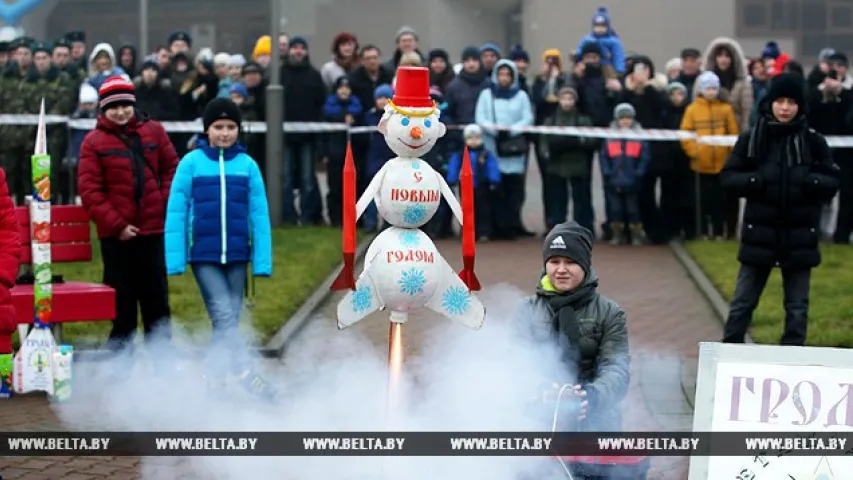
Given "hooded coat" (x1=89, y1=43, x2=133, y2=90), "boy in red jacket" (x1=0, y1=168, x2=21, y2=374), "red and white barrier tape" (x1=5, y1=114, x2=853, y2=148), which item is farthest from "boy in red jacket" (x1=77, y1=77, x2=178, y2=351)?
"hooded coat" (x1=89, y1=43, x2=133, y2=90)

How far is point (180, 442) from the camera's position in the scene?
8.89m

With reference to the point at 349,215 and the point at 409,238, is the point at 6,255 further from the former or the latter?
the point at 409,238

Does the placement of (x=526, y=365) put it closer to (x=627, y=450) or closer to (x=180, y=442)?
(x=627, y=450)

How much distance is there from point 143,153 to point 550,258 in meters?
4.63

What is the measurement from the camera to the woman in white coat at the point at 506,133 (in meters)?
16.9

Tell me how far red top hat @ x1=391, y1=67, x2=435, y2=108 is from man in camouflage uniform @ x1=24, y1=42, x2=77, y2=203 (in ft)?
37.7

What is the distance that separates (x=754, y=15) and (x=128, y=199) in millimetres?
17620

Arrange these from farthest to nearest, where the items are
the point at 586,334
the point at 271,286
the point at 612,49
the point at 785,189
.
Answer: the point at 612,49 → the point at 271,286 → the point at 785,189 → the point at 586,334

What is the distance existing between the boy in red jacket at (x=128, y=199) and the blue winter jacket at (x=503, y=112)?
6.26 m

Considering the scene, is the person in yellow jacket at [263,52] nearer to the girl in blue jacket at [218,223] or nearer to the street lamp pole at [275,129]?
the street lamp pole at [275,129]

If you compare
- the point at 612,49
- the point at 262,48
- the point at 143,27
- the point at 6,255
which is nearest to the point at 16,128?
the point at 143,27

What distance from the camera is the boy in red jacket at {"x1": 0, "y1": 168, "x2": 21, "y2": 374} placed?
24.3 feet

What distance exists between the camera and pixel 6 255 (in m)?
7.43

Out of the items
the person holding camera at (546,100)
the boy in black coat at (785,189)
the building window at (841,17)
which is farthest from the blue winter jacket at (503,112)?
the building window at (841,17)
